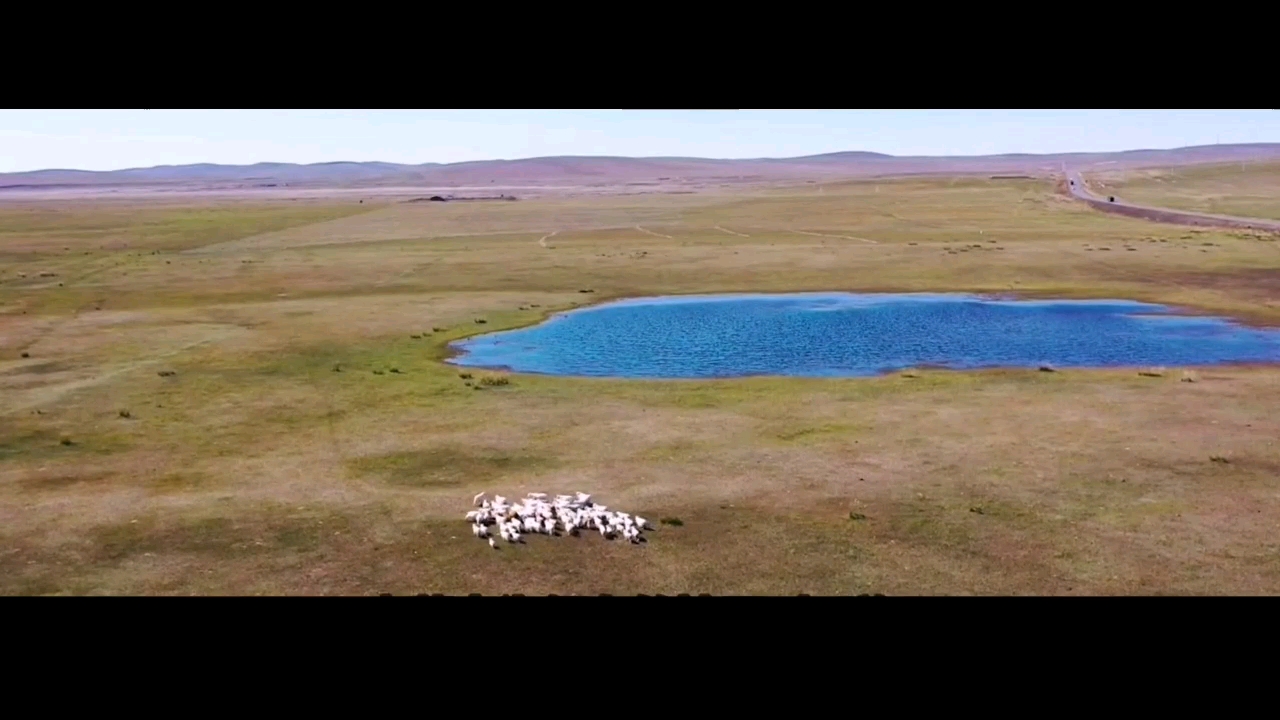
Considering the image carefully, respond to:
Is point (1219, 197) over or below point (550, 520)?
over

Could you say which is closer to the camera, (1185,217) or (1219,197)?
(1185,217)

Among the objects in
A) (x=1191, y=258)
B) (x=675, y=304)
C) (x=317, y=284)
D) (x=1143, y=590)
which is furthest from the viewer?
(x=1191, y=258)

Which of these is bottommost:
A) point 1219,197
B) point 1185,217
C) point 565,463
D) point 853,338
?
point 565,463

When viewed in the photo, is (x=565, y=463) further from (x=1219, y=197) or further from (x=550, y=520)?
(x=1219, y=197)

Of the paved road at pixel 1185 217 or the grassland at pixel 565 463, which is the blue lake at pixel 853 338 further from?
the paved road at pixel 1185 217

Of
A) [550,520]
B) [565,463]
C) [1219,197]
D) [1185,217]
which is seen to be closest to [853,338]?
[565,463]
